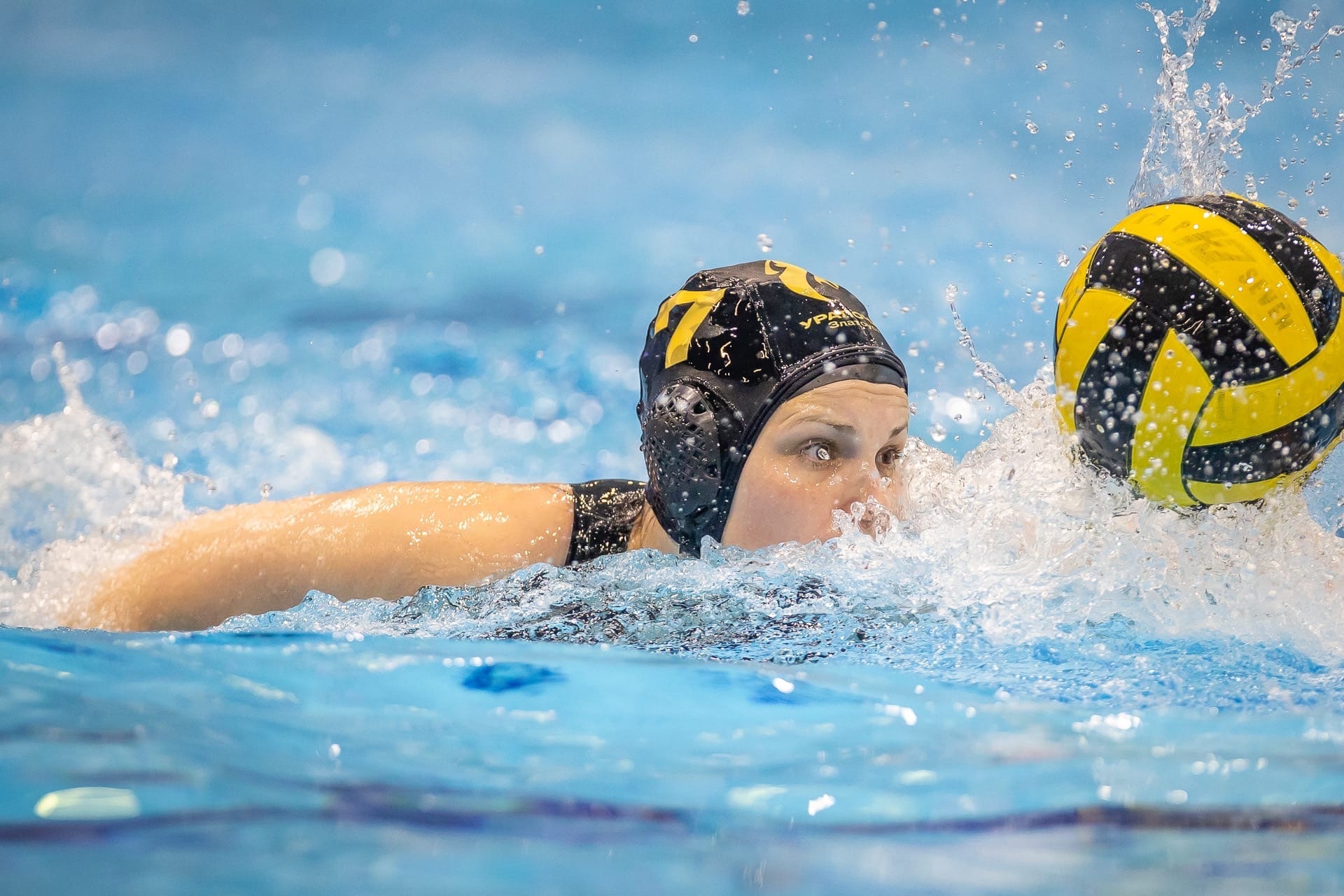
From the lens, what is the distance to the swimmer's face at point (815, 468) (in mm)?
2557

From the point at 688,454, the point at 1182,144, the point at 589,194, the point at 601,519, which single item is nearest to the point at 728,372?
the point at 688,454

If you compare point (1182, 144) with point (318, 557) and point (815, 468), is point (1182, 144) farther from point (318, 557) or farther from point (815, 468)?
point (318, 557)

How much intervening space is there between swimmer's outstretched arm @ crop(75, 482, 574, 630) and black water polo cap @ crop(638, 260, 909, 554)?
0.38m

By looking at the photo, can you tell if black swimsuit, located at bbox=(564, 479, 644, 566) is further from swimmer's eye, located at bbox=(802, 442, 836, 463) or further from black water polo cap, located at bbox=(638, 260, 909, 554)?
swimmer's eye, located at bbox=(802, 442, 836, 463)

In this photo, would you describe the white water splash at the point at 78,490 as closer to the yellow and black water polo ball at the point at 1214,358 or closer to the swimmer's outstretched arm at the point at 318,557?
the swimmer's outstretched arm at the point at 318,557

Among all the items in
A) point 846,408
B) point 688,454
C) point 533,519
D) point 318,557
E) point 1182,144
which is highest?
point 1182,144

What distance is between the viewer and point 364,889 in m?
1.06

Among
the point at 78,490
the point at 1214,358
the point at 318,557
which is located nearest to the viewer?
the point at 1214,358

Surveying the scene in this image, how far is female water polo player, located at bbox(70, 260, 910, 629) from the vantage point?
102 inches

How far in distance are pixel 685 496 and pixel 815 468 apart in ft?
1.00

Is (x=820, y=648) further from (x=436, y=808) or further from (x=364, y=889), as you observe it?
(x=364, y=889)

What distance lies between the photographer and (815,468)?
2.59 meters

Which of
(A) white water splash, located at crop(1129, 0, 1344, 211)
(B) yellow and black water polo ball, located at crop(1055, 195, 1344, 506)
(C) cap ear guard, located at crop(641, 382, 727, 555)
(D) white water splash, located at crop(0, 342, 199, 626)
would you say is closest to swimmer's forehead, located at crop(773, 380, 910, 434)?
(C) cap ear guard, located at crop(641, 382, 727, 555)

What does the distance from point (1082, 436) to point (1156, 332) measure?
0.81 ft
